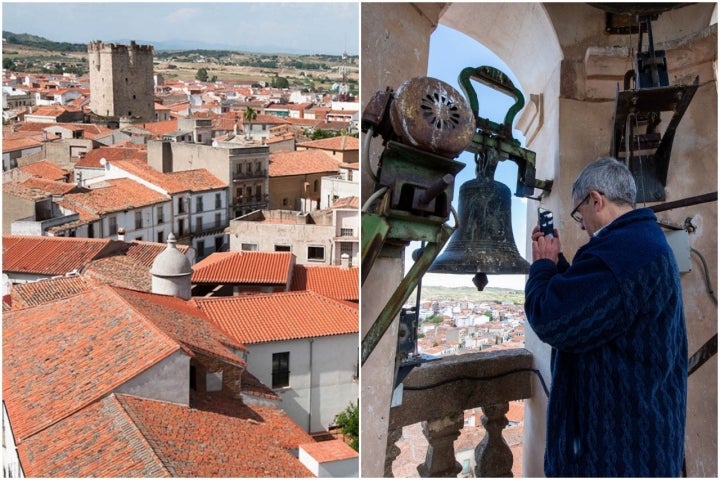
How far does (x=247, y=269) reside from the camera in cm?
988

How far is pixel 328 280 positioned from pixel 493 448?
8.21 metres

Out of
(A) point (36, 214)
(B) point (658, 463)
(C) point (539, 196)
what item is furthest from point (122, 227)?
(B) point (658, 463)

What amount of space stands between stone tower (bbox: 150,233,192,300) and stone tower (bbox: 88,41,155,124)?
24.9 m

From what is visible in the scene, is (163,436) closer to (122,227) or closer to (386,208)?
(386,208)

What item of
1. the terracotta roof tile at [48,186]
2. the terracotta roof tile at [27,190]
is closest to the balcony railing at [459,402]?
the terracotta roof tile at [27,190]

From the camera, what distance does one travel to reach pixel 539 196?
1949 mm

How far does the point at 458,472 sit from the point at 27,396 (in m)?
2.75

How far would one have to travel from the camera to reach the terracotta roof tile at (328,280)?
9690mm

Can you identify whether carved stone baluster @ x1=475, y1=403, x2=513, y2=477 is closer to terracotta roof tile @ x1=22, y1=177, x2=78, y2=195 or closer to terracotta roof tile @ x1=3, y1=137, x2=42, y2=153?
terracotta roof tile @ x1=22, y1=177, x2=78, y2=195

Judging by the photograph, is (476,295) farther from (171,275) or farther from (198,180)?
(198,180)

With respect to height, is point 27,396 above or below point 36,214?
below

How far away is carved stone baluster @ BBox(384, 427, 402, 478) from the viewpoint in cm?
158

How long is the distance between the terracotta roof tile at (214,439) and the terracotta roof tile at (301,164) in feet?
43.4

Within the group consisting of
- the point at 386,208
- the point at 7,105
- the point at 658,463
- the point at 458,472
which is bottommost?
the point at 458,472
